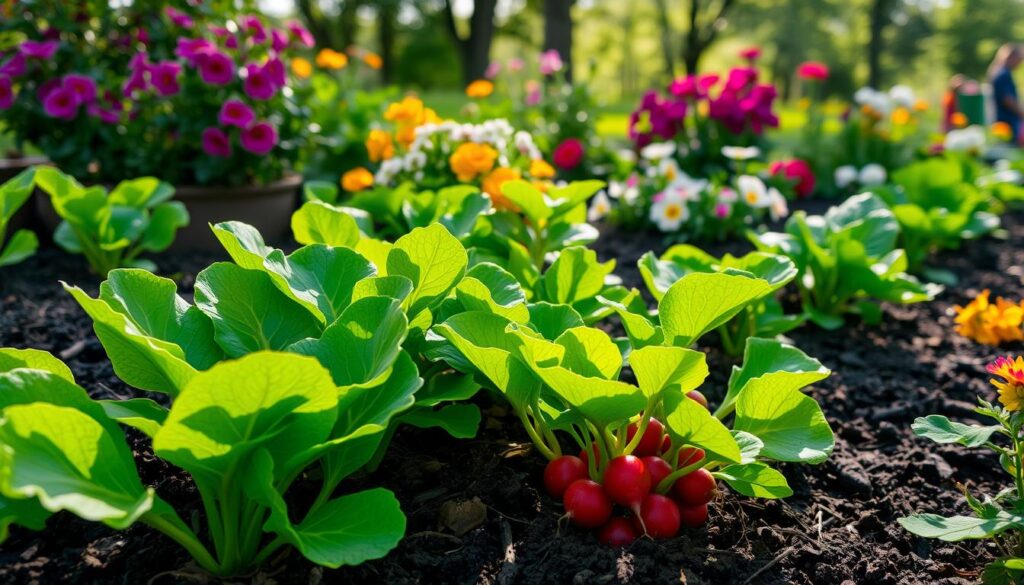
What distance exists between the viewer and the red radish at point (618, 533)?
5.08 feet

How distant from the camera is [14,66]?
142 inches

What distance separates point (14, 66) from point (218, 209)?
1062 millimetres

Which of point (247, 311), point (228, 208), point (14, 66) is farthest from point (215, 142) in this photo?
point (247, 311)

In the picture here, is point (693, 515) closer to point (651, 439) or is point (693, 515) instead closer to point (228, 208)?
point (651, 439)

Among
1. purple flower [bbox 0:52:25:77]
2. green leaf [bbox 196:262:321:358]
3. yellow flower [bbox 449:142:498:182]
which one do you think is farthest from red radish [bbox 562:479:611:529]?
purple flower [bbox 0:52:25:77]

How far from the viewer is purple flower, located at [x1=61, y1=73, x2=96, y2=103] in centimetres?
361

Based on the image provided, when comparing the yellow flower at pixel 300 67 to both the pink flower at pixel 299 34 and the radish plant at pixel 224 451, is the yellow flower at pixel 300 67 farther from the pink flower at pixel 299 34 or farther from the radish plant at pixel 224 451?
the radish plant at pixel 224 451

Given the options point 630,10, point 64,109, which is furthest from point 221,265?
point 630,10

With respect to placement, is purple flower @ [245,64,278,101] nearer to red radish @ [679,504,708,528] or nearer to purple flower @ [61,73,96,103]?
purple flower @ [61,73,96,103]

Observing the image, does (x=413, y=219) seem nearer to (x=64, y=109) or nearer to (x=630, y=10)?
(x=64, y=109)

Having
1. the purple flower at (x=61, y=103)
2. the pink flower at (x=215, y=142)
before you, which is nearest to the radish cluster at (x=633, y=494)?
the pink flower at (x=215, y=142)

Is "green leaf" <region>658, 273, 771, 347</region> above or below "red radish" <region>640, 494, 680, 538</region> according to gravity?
above

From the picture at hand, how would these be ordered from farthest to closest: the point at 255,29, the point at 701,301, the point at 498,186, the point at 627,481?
1. the point at 255,29
2. the point at 498,186
3. the point at 701,301
4. the point at 627,481

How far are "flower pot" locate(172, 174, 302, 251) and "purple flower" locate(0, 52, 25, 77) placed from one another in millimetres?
838
